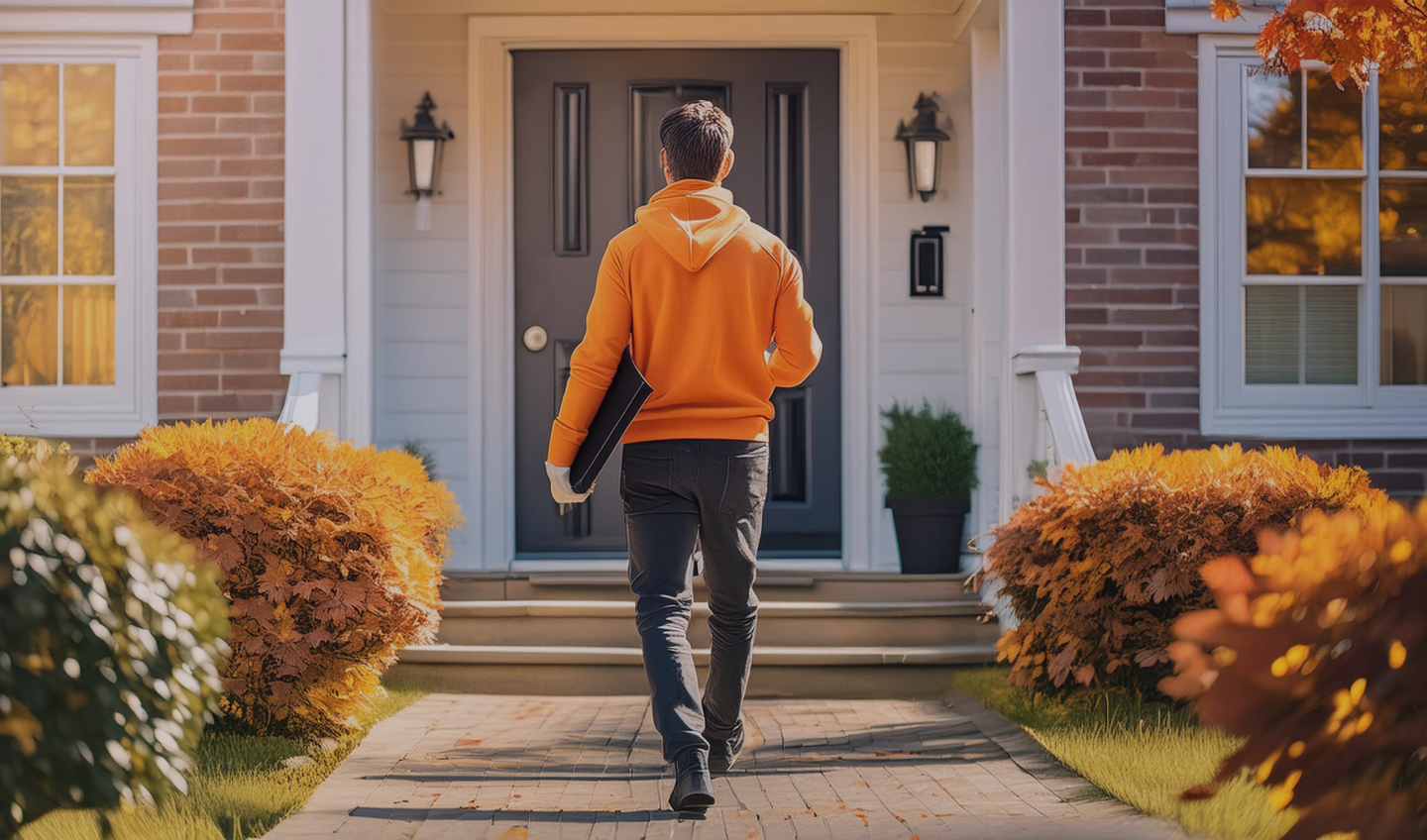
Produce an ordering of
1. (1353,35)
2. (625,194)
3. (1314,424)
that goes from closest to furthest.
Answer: (1353,35), (1314,424), (625,194)

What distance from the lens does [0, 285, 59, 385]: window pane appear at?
18.6ft

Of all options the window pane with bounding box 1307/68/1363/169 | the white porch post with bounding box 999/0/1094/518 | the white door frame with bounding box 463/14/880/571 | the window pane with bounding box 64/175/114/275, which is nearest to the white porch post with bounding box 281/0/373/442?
the white door frame with bounding box 463/14/880/571

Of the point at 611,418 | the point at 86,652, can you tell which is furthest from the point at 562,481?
the point at 86,652

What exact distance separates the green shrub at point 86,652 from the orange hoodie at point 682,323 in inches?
50.6

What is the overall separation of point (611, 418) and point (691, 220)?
534 mm

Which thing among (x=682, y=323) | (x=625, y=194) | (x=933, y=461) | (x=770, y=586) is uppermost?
(x=625, y=194)

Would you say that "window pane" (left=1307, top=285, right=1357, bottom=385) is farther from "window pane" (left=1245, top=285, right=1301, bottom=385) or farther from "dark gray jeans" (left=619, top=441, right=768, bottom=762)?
"dark gray jeans" (left=619, top=441, right=768, bottom=762)

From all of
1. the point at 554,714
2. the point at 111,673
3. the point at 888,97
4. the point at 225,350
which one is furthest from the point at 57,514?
the point at 888,97

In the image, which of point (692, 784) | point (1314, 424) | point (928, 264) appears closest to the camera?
point (692, 784)

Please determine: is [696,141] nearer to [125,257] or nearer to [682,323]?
[682,323]

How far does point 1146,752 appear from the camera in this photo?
3.56 metres

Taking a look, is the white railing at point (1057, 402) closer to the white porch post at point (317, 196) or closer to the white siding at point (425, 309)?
the white siding at point (425, 309)

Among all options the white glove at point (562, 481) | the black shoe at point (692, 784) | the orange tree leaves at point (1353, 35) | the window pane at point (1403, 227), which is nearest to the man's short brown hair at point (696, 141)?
the white glove at point (562, 481)

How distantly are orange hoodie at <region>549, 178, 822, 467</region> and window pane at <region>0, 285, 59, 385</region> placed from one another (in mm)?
3438
